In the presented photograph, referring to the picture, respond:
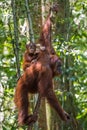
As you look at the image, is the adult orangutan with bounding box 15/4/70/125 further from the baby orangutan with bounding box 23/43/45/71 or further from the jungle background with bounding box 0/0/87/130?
the jungle background with bounding box 0/0/87/130

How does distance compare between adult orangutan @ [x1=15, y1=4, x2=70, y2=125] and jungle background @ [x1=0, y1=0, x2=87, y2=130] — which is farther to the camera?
jungle background @ [x1=0, y1=0, x2=87, y2=130]

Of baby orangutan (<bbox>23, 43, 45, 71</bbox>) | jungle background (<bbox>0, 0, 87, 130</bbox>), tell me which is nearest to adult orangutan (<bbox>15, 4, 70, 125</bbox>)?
baby orangutan (<bbox>23, 43, 45, 71</bbox>)

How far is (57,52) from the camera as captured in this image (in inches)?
143

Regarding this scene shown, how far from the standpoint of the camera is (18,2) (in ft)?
11.9

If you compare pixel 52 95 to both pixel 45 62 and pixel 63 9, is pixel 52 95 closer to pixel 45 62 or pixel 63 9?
pixel 45 62

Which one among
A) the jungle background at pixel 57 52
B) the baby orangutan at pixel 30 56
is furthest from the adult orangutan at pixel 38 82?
the jungle background at pixel 57 52

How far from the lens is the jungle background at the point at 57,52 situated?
11.8 ft

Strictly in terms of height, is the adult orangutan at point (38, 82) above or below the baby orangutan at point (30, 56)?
below

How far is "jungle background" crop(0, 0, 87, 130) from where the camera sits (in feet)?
11.8

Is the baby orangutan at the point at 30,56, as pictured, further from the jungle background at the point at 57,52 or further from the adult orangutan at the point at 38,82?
the jungle background at the point at 57,52

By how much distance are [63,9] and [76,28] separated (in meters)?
0.28

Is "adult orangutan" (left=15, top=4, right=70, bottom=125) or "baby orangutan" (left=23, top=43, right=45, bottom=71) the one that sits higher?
"baby orangutan" (left=23, top=43, right=45, bottom=71)

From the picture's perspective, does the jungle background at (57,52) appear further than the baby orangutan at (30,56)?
Yes

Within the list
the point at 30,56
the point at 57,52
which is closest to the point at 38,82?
the point at 30,56
